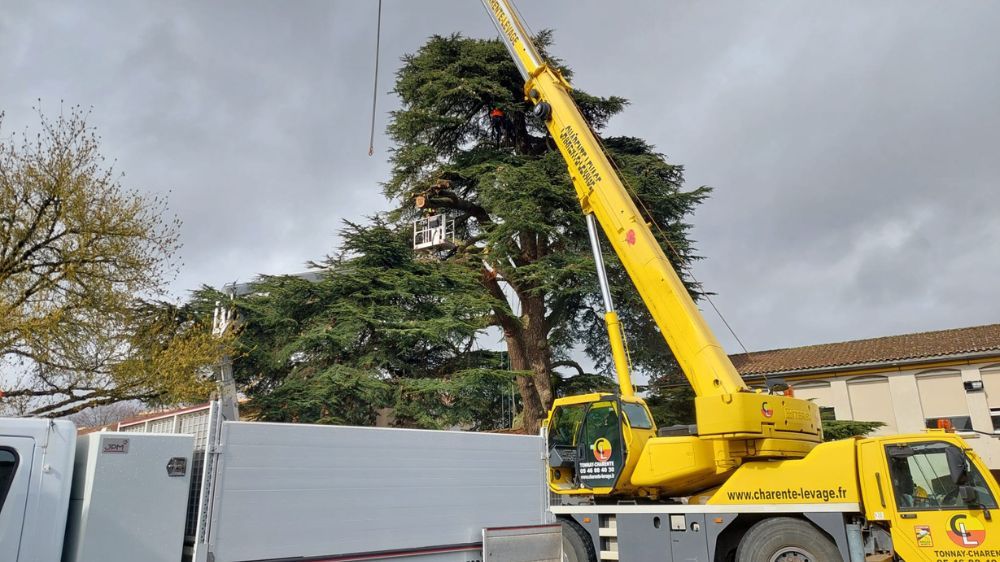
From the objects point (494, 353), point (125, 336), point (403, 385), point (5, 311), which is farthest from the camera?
point (494, 353)

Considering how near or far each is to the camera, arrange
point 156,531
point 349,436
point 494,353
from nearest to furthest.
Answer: point 156,531, point 349,436, point 494,353

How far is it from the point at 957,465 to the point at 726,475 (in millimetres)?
3053

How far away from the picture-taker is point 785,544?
336 inches

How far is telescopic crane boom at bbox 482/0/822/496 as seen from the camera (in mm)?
9062

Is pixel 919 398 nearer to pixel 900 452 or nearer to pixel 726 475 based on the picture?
pixel 726 475

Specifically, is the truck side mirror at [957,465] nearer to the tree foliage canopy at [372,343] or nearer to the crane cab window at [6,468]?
the crane cab window at [6,468]

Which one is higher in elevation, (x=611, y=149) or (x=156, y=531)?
(x=611, y=149)

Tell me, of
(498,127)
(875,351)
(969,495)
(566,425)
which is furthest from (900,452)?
(875,351)

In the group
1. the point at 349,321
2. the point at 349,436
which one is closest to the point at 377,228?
the point at 349,321

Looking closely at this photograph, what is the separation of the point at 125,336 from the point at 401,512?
1225cm

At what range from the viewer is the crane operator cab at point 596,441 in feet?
33.1

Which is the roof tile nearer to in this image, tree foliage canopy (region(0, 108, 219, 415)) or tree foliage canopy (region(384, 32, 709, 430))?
tree foliage canopy (region(384, 32, 709, 430))

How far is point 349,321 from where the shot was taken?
18.3 meters

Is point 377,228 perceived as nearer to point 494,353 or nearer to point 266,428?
point 494,353
